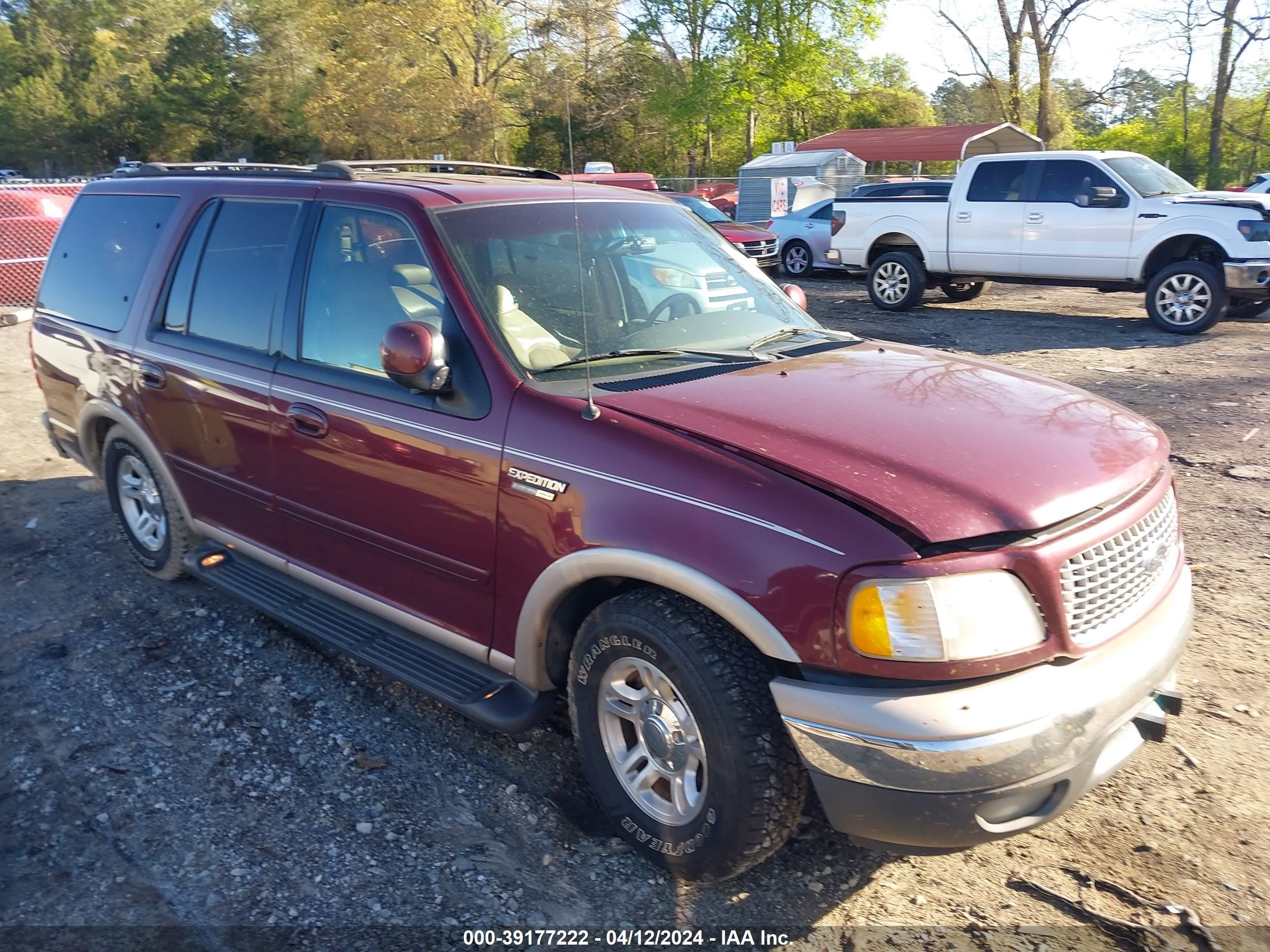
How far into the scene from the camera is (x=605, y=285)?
3.66 m

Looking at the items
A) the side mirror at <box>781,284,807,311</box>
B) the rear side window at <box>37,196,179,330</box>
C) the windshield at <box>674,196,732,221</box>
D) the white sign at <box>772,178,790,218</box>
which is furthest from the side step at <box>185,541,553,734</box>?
the white sign at <box>772,178,790,218</box>

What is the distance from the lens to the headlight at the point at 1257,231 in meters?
10.9

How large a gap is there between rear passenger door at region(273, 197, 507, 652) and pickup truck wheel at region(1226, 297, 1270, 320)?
11.3 m

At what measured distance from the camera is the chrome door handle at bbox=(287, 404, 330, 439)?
3639mm

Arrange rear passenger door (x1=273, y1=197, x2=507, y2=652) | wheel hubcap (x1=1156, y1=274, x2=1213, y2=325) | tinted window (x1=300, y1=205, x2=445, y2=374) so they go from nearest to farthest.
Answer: rear passenger door (x1=273, y1=197, x2=507, y2=652) → tinted window (x1=300, y1=205, x2=445, y2=374) → wheel hubcap (x1=1156, y1=274, x2=1213, y2=325)

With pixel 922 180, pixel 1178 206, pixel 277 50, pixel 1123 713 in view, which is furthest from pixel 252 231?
pixel 277 50

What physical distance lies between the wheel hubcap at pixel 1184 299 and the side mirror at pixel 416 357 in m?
10.9

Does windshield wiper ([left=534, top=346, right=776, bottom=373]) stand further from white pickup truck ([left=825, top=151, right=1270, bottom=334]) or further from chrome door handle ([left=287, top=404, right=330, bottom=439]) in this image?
white pickup truck ([left=825, top=151, right=1270, bottom=334])

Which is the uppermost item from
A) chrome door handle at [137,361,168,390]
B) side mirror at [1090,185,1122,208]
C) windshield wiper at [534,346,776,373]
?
side mirror at [1090,185,1122,208]

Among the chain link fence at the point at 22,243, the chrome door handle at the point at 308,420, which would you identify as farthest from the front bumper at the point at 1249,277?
the chain link fence at the point at 22,243

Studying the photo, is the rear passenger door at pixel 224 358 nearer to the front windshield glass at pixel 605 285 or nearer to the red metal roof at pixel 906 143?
the front windshield glass at pixel 605 285

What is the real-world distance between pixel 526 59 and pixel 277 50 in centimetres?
1520

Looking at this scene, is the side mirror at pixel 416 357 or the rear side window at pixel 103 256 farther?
the rear side window at pixel 103 256

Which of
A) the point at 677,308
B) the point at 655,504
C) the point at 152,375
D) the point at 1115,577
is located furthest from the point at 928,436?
the point at 152,375
